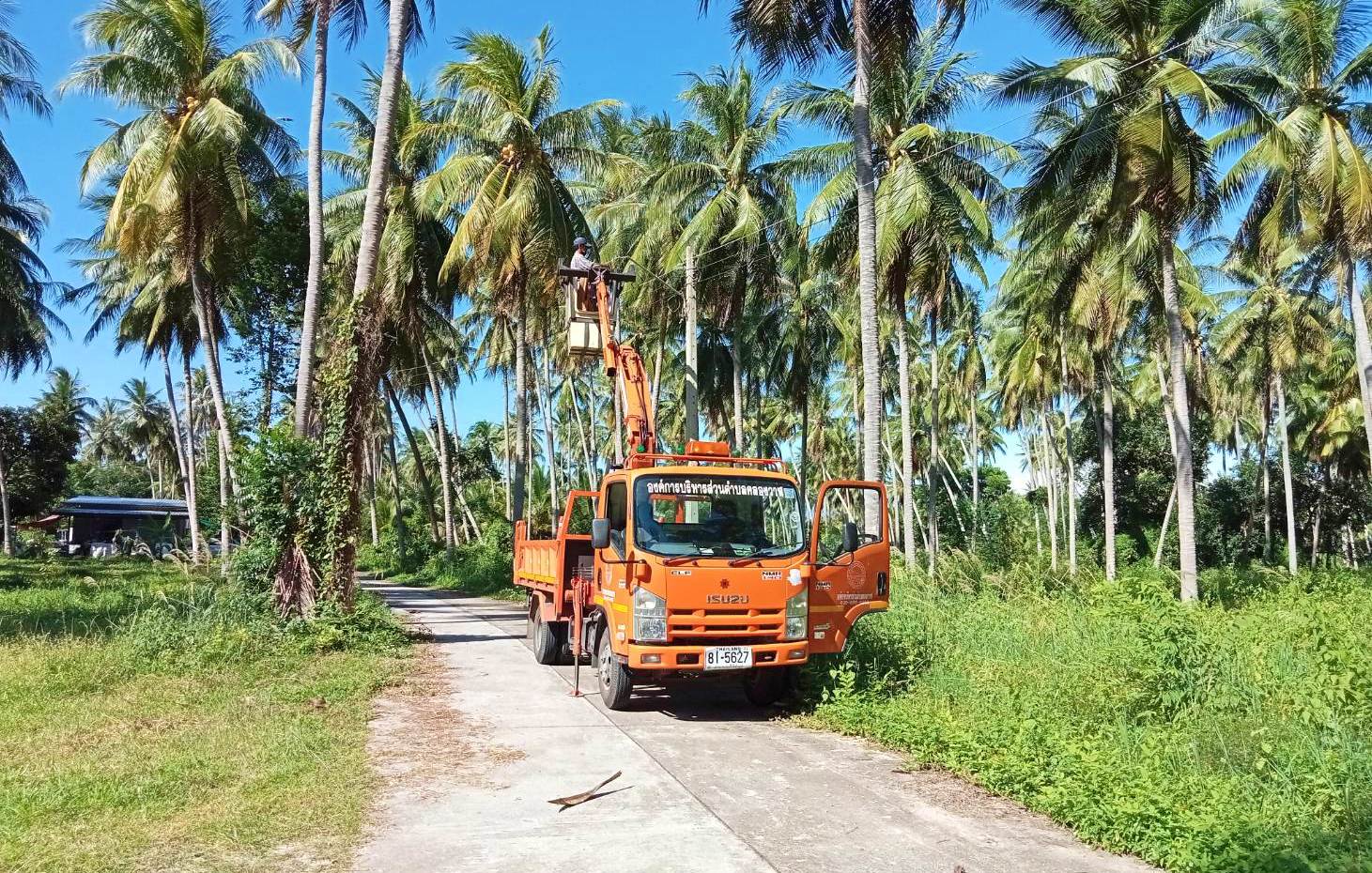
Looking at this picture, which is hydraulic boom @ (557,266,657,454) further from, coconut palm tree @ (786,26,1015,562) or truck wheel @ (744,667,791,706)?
coconut palm tree @ (786,26,1015,562)

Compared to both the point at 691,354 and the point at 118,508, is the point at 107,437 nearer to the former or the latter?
the point at 118,508

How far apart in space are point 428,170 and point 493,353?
13145 millimetres

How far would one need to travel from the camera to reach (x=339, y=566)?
1353 centimetres

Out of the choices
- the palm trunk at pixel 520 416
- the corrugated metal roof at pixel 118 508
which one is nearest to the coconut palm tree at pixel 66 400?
the corrugated metal roof at pixel 118 508

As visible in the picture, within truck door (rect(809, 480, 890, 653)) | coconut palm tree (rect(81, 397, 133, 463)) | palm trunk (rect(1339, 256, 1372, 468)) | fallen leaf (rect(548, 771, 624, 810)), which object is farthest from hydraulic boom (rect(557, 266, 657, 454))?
coconut palm tree (rect(81, 397, 133, 463))

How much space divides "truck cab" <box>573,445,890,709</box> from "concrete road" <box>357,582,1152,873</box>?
63 cm

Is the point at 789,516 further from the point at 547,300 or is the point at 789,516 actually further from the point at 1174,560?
A: the point at 1174,560

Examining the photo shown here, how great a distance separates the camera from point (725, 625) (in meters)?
8.59

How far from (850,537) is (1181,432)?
11.1 meters

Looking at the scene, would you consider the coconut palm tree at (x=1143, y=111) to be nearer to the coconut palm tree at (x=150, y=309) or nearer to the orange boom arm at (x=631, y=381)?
the orange boom arm at (x=631, y=381)

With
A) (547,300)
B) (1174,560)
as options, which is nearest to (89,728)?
(547,300)

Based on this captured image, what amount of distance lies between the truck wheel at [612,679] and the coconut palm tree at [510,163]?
1245 cm

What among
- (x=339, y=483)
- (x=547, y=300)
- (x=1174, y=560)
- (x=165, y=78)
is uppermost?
(x=165, y=78)

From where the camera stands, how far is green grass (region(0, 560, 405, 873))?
523 centimetres
